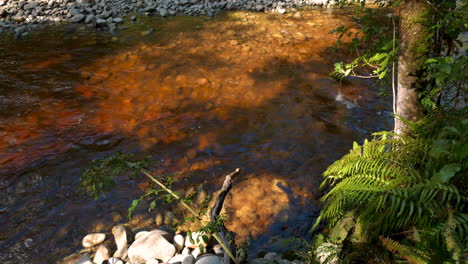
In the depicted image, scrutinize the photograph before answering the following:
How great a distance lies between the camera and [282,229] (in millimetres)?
3885

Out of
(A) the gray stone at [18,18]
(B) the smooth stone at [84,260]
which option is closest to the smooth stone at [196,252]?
(B) the smooth stone at [84,260]

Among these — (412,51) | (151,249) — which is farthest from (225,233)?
(412,51)

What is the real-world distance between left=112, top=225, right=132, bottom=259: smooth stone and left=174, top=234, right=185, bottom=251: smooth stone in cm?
48

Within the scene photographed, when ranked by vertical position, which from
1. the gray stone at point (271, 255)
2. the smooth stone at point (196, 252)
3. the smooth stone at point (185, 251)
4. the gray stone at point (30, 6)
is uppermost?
the gray stone at point (30, 6)

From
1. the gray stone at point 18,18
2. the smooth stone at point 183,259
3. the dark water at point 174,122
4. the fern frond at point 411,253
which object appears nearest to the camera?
the fern frond at point 411,253

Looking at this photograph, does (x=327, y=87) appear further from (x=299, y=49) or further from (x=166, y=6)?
(x=166, y=6)

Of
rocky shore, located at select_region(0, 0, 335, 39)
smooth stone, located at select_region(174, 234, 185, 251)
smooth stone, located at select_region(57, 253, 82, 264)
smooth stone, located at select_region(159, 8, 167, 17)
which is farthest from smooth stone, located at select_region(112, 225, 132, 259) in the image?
smooth stone, located at select_region(159, 8, 167, 17)

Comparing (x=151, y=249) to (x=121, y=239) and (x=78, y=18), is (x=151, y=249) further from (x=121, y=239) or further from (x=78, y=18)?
(x=78, y=18)

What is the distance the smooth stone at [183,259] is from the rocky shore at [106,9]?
8.38m

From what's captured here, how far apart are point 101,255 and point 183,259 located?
828 millimetres

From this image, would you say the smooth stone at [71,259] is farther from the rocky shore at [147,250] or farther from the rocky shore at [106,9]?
the rocky shore at [106,9]

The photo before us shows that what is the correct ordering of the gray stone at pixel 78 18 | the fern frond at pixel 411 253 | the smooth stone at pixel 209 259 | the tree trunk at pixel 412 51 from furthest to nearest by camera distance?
the gray stone at pixel 78 18, the smooth stone at pixel 209 259, the tree trunk at pixel 412 51, the fern frond at pixel 411 253

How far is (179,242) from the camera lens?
11.8 feet

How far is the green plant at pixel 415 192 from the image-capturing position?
6.97 ft
